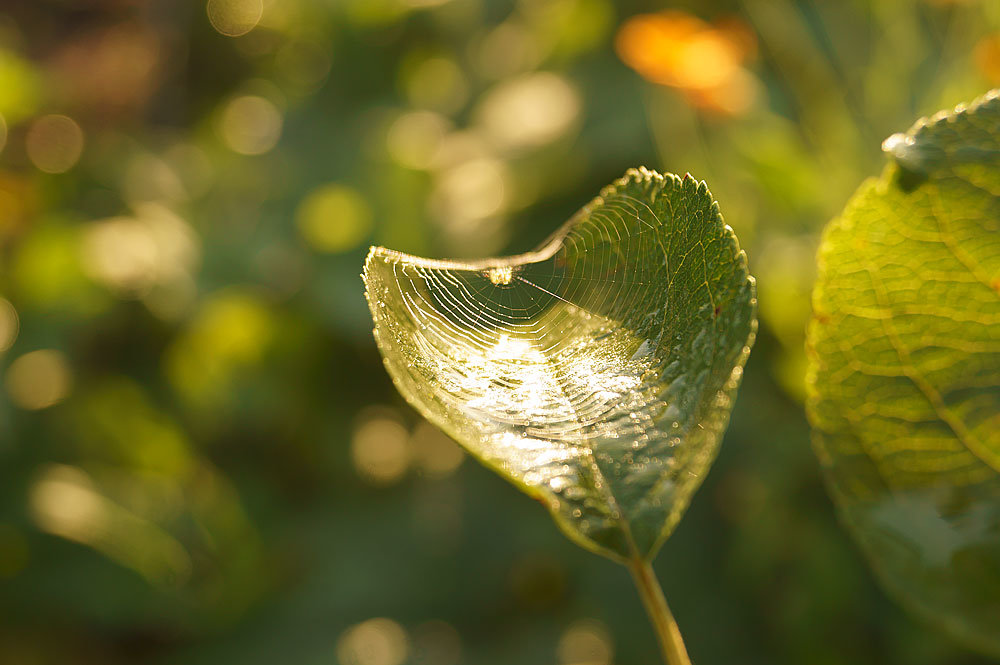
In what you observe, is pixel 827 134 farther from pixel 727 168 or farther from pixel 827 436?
pixel 827 436

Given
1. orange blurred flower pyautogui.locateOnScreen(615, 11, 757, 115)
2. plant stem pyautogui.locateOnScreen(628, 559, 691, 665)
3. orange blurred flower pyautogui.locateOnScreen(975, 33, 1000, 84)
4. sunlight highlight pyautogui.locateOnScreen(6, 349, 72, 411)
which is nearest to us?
plant stem pyautogui.locateOnScreen(628, 559, 691, 665)

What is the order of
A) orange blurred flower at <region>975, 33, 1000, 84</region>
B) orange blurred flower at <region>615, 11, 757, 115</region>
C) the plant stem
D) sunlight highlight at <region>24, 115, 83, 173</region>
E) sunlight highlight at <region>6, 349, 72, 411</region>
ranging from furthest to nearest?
sunlight highlight at <region>24, 115, 83, 173</region> < sunlight highlight at <region>6, 349, 72, 411</region> < orange blurred flower at <region>615, 11, 757, 115</region> < orange blurred flower at <region>975, 33, 1000, 84</region> < the plant stem

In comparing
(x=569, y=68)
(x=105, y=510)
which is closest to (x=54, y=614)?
(x=105, y=510)

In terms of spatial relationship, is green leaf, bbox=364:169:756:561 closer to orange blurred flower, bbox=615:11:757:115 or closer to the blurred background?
the blurred background

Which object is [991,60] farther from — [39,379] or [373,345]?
[39,379]

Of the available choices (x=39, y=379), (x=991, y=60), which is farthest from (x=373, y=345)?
(x=991, y=60)

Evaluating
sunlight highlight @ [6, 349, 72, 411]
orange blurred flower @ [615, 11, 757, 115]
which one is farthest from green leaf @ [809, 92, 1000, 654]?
sunlight highlight @ [6, 349, 72, 411]

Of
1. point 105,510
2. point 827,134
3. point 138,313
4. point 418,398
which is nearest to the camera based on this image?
point 418,398
